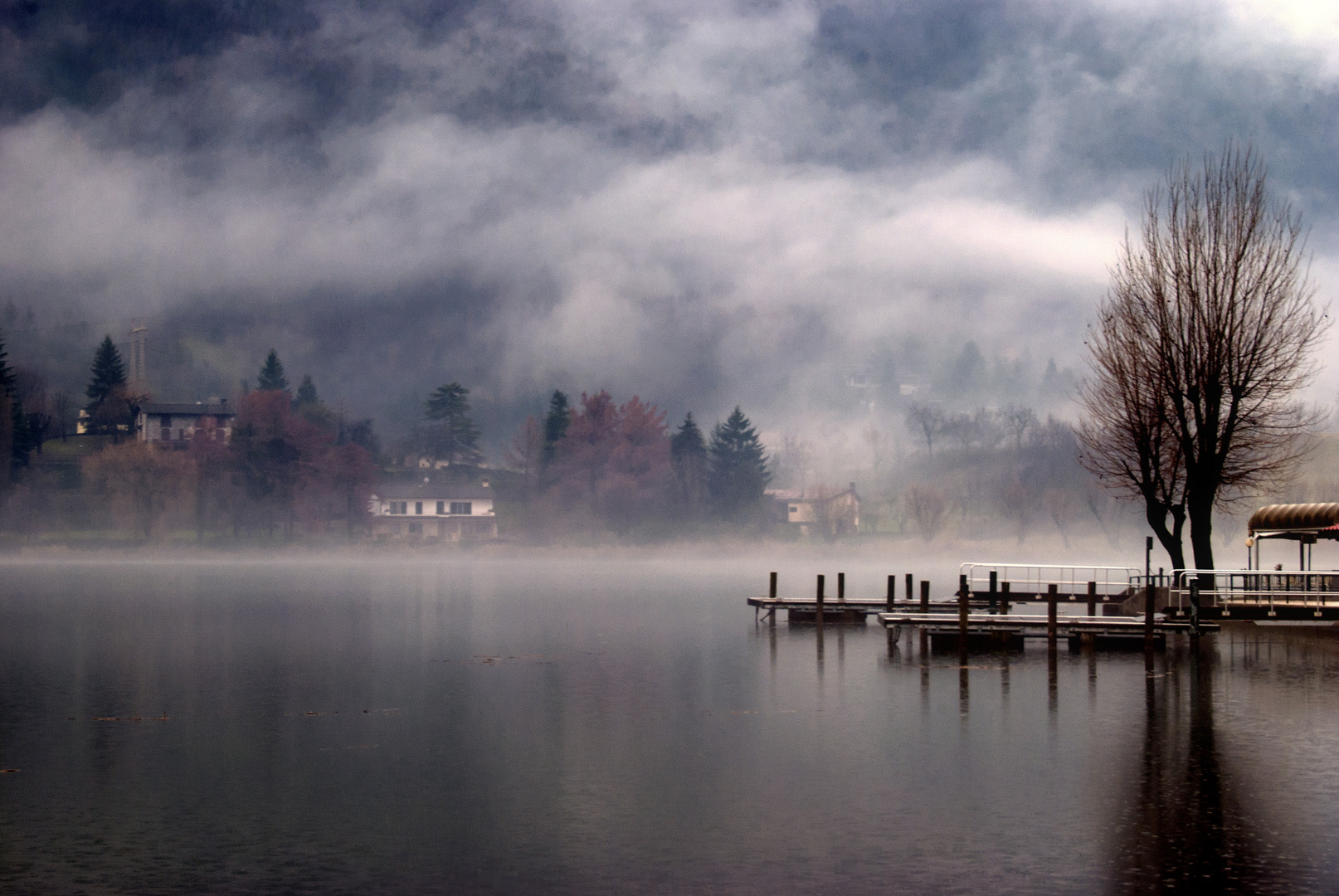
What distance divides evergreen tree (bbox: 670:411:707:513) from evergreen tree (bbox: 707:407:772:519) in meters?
1.87

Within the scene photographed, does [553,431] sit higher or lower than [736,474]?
higher

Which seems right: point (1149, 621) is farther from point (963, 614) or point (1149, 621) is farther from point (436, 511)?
point (436, 511)

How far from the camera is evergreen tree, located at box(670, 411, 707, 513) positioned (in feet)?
628

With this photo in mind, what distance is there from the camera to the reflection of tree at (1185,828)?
54.6ft

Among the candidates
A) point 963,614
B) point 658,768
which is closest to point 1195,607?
point 963,614

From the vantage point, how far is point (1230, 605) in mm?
44500

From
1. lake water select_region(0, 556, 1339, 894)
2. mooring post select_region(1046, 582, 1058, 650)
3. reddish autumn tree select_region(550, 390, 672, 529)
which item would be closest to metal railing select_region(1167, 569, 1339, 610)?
lake water select_region(0, 556, 1339, 894)

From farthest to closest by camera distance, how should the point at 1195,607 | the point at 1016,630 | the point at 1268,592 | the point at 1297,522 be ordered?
the point at 1297,522 < the point at 1268,592 < the point at 1016,630 < the point at 1195,607

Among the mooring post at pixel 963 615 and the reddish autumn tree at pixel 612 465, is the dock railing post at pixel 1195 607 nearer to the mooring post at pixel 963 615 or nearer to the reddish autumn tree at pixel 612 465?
the mooring post at pixel 963 615

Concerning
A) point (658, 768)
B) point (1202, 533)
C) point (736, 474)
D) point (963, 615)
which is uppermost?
point (736, 474)

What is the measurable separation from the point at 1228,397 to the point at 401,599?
47.5 m

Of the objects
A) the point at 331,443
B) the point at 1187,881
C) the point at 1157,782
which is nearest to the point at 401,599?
the point at 1157,782

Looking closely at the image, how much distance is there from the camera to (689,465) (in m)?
193

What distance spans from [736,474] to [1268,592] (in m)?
145
